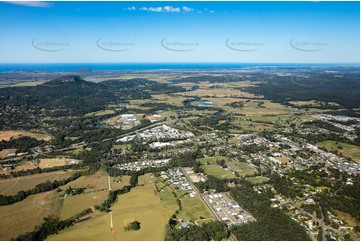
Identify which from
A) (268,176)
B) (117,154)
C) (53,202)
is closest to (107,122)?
(117,154)

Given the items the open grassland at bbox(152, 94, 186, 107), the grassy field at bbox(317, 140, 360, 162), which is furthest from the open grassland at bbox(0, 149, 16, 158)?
the grassy field at bbox(317, 140, 360, 162)

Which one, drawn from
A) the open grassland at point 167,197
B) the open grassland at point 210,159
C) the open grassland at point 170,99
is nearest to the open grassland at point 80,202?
the open grassland at point 167,197

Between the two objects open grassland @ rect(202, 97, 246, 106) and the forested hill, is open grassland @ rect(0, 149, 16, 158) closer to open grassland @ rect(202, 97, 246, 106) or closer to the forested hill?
the forested hill

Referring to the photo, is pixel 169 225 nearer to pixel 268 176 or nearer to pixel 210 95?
pixel 268 176

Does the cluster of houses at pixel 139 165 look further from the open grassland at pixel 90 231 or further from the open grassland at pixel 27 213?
the open grassland at pixel 90 231

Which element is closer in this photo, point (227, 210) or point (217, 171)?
point (227, 210)

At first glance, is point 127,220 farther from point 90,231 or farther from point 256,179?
point 256,179

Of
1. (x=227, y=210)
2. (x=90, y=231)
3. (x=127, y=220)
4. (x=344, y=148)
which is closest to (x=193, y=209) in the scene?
(x=227, y=210)
